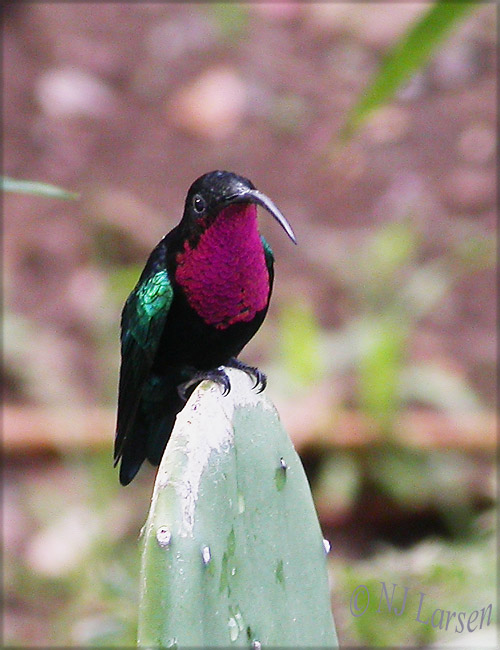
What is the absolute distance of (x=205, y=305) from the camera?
Answer: 2100 mm

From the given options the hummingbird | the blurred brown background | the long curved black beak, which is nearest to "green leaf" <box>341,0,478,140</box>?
the hummingbird

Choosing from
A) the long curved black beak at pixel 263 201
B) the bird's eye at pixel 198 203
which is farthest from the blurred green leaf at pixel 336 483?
the long curved black beak at pixel 263 201

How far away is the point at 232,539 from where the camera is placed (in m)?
1.52

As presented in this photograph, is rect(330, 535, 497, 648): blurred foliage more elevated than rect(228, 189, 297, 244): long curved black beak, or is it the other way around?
rect(228, 189, 297, 244): long curved black beak

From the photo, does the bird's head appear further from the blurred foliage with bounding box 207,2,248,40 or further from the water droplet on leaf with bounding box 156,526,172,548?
the blurred foliage with bounding box 207,2,248,40

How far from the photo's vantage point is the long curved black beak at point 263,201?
174 centimetres

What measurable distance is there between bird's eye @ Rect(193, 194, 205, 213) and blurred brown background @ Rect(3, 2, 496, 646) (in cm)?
154

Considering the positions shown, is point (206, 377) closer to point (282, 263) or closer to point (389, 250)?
point (389, 250)

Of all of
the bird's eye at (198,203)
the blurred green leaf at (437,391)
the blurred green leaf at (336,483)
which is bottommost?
the blurred green leaf at (336,483)

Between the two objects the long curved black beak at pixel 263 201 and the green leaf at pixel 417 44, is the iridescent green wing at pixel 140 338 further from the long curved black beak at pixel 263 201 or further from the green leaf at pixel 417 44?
the green leaf at pixel 417 44

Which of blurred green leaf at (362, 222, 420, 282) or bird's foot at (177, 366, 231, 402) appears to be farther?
blurred green leaf at (362, 222, 420, 282)

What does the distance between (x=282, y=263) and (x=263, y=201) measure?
511 cm

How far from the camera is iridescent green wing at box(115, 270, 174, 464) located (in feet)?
7.10

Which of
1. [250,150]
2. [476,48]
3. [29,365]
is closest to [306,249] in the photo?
[250,150]
